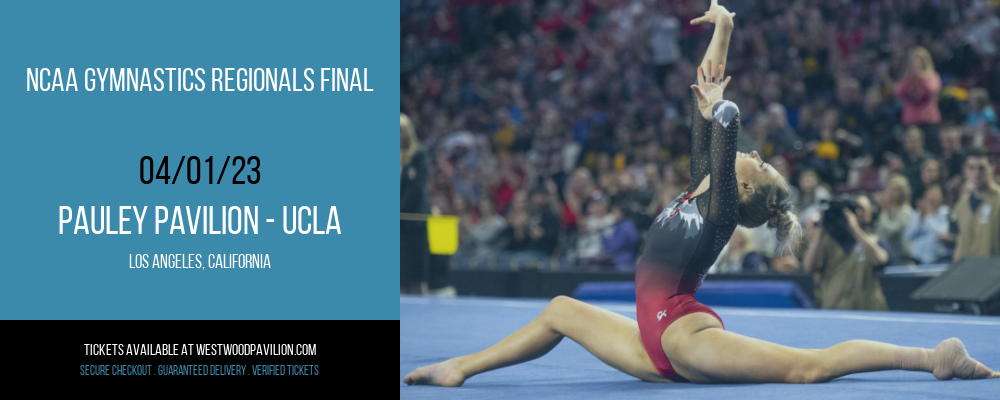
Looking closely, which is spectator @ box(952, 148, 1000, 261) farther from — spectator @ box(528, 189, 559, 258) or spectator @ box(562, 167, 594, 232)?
spectator @ box(562, 167, 594, 232)

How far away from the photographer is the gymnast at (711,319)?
3357 mm

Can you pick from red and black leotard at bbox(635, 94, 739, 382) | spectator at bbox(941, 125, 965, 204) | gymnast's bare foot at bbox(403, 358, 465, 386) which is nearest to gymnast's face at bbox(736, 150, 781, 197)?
red and black leotard at bbox(635, 94, 739, 382)

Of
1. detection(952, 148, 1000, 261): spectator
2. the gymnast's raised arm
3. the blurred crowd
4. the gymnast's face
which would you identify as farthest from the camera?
the blurred crowd

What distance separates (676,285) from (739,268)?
17.4ft

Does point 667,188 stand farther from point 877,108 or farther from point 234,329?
point 234,329

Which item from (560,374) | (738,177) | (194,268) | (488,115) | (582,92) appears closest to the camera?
(738,177)

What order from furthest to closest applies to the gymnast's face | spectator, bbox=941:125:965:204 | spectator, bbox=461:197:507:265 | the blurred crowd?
spectator, bbox=461:197:507:265
the blurred crowd
spectator, bbox=941:125:965:204
the gymnast's face

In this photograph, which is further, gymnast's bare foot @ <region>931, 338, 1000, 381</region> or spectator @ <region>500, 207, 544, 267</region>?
spectator @ <region>500, 207, 544, 267</region>

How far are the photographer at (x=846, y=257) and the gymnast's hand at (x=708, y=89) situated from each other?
9.80ft

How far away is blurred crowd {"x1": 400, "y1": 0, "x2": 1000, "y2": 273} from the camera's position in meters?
8.58

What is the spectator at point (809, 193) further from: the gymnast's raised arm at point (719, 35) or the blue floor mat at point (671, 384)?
the gymnast's raised arm at point (719, 35)

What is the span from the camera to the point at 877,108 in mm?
9797

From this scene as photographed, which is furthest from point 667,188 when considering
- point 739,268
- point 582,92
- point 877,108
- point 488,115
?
point 488,115

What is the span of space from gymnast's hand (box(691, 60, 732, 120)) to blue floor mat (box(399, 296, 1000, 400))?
87 cm
